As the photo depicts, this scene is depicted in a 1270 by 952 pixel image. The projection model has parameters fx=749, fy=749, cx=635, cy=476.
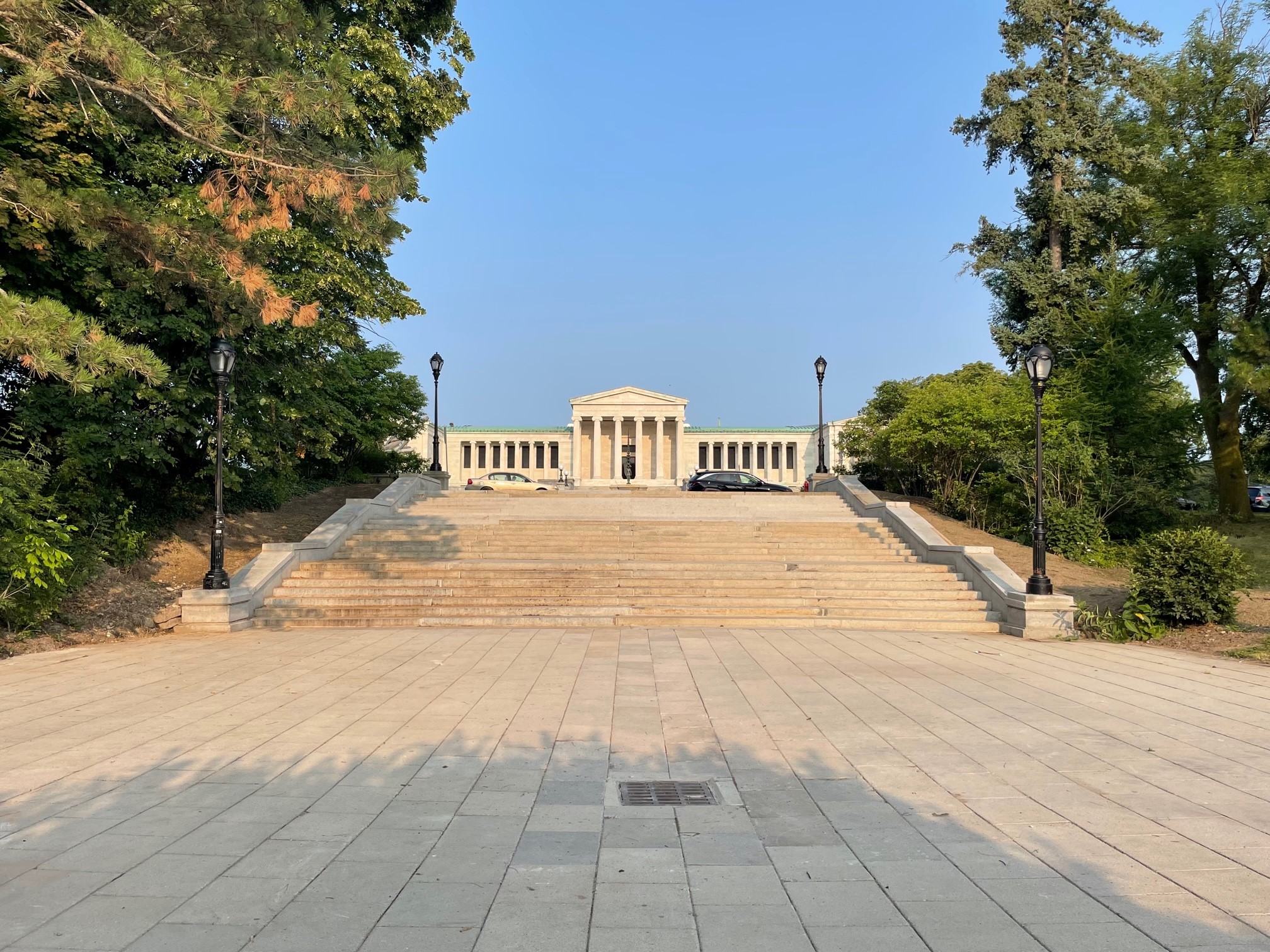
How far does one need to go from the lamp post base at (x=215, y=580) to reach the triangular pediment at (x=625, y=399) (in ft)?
227

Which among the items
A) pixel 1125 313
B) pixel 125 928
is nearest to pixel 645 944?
pixel 125 928

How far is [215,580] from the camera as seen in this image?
39.1 ft

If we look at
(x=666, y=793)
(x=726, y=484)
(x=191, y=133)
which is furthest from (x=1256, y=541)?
(x=191, y=133)

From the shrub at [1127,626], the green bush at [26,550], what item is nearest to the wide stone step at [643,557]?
the shrub at [1127,626]

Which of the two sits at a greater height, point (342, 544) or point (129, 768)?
point (342, 544)

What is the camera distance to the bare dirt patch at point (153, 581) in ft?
35.2

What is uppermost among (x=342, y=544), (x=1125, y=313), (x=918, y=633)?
(x=1125, y=313)

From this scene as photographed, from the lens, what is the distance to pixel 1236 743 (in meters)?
5.72

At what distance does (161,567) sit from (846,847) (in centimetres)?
1461

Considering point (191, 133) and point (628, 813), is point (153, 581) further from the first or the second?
point (628, 813)

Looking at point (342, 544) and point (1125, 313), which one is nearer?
point (342, 544)

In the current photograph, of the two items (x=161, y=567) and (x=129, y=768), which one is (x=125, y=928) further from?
(x=161, y=567)

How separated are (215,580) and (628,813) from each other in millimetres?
10117

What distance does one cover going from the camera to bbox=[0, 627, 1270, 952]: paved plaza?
3.06m
